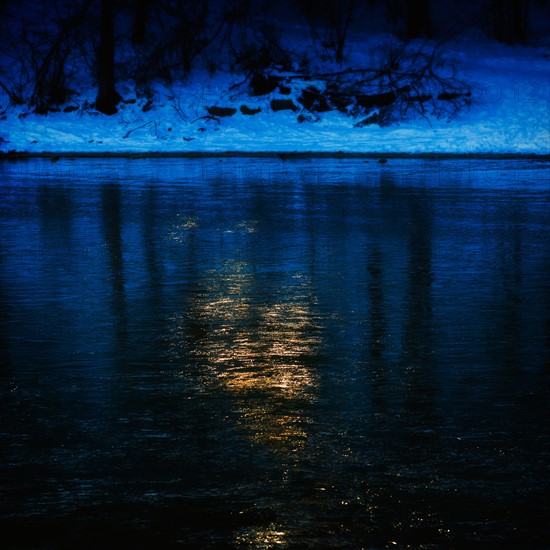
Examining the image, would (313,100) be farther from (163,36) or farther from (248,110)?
(163,36)

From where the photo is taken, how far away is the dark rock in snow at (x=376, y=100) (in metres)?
39.7

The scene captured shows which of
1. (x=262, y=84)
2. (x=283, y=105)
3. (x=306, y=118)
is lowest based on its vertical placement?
(x=306, y=118)

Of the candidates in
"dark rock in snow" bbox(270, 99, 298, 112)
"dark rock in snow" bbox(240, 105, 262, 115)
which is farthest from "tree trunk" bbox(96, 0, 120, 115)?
"dark rock in snow" bbox(270, 99, 298, 112)

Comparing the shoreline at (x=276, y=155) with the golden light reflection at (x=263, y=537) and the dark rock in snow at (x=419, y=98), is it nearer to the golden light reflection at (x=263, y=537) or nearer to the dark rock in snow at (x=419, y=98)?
the dark rock in snow at (x=419, y=98)

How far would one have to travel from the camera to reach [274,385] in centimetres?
671

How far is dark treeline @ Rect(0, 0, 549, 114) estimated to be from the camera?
4122 cm

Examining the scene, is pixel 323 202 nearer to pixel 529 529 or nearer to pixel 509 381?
pixel 509 381

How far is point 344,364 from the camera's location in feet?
24.0

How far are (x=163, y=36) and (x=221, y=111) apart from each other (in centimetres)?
664

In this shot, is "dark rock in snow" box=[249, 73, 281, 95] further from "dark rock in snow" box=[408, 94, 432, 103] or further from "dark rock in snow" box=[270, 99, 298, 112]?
"dark rock in snow" box=[408, 94, 432, 103]

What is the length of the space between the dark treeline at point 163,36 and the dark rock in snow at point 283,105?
92.6 inches

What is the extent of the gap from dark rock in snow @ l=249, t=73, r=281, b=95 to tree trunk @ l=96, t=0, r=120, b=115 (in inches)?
183

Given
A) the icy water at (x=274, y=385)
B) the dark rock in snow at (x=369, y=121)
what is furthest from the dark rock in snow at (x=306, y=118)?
the icy water at (x=274, y=385)

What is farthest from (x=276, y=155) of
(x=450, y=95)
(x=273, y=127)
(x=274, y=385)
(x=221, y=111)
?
(x=274, y=385)
